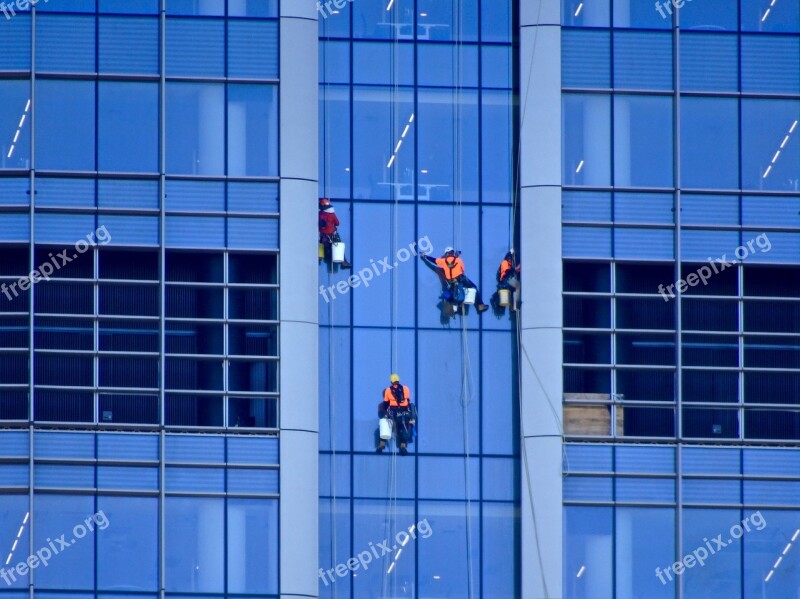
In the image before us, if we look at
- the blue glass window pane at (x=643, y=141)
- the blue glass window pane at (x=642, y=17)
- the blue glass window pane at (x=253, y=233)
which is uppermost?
the blue glass window pane at (x=642, y=17)

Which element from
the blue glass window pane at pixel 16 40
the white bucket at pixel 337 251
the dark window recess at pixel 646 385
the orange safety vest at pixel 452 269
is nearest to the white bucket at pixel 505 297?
the orange safety vest at pixel 452 269

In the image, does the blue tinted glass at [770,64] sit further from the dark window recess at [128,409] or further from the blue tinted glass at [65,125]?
the dark window recess at [128,409]

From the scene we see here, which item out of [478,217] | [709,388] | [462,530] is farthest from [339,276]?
[709,388]

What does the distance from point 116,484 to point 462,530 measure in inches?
347

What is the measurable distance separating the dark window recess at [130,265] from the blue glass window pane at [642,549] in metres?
13.3

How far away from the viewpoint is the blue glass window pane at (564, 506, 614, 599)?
38.0 meters

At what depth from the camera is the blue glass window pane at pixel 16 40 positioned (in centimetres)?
3850

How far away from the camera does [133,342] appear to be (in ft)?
126

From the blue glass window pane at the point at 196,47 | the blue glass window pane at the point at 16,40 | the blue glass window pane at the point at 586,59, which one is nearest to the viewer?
the blue glass window pane at the point at 16,40

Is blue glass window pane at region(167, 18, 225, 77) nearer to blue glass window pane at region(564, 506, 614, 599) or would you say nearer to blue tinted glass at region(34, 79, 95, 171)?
blue tinted glass at region(34, 79, 95, 171)

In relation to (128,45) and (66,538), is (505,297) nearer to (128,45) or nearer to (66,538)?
(128,45)

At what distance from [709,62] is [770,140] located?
2.59m

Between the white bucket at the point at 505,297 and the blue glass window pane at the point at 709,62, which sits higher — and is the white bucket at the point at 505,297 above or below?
below

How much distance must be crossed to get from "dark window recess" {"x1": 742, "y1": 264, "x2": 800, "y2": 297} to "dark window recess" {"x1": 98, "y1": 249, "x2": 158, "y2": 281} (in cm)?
1529
